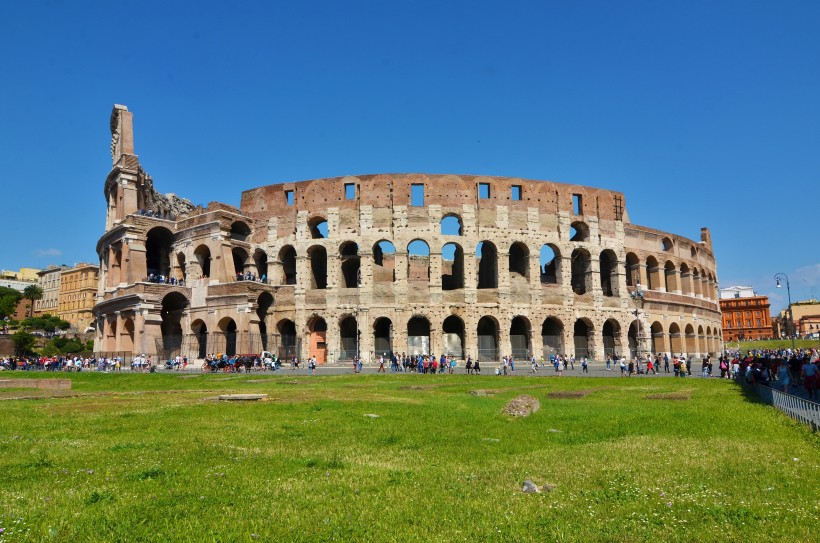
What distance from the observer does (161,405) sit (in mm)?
15648

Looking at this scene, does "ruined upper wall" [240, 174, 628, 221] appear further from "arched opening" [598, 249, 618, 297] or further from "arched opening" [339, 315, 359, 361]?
"arched opening" [339, 315, 359, 361]

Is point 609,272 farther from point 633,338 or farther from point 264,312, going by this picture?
point 264,312

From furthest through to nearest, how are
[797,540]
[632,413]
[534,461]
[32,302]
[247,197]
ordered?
[32,302] → [247,197] → [632,413] → [534,461] → [797,540]

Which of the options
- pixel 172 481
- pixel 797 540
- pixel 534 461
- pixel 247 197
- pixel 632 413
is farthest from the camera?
pixel 247 197

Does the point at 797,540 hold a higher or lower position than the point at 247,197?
lower

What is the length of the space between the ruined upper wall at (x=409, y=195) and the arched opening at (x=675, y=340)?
11.8 meters

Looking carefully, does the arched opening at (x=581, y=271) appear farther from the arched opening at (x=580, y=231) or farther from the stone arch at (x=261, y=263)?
the stone arch at (x=261, y=263)

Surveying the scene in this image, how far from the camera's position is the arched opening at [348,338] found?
41.9 m

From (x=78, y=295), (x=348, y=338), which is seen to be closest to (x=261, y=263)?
(x=348, y=338)

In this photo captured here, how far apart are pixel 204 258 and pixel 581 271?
29.3 meters

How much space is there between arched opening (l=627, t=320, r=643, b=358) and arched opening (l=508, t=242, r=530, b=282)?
9650mm

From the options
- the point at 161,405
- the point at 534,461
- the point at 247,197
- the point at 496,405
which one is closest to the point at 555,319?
the point at 247,197

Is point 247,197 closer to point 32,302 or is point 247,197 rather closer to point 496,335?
point 496,335

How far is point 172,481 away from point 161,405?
382 inches
